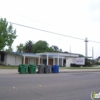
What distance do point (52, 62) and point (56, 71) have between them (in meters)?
29.7

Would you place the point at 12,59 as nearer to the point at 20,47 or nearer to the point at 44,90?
the point at 44,90

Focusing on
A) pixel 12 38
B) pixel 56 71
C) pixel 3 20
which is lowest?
pixel 56 71

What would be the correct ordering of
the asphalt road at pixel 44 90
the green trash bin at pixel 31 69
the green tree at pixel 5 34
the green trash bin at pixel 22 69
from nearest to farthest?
the asphalt road at pixel 44 90, the green trash bin at pixel 22 69, the green trash bin at pixel 31 69, the green tree at pixel 5 34

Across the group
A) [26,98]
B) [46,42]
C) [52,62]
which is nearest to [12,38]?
[52,62]

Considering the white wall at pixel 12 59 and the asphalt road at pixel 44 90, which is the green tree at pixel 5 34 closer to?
the white wall at pixel 12 59

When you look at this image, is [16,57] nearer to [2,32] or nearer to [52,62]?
[2,32]

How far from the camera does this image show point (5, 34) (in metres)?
47.3

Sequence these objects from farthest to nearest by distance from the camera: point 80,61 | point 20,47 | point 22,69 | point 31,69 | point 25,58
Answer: point 20,47, point 80,61, point 25,58, point 31,69, point 22,69

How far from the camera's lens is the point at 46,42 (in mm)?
96250

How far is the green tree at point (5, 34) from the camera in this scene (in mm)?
46525

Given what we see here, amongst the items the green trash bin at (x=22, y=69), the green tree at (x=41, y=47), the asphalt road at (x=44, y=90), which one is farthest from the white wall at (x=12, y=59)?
the green tree at (x=41, y=47)

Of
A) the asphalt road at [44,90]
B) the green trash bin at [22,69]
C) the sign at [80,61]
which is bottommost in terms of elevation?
the asphalt road at [44,90]

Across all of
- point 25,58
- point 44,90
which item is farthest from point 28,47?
point 44,90

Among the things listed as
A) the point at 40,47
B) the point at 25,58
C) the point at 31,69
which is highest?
the point at 40,47
